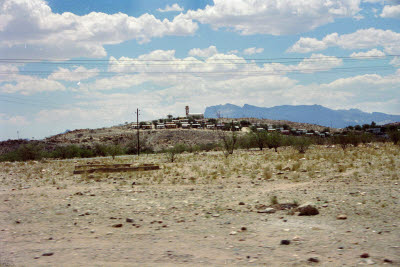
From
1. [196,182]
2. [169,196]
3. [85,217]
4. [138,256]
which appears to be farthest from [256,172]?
[138,256]

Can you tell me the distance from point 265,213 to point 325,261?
405 cm

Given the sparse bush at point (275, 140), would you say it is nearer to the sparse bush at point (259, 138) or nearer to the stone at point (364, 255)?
A: the sparse bush at point (259, 138)

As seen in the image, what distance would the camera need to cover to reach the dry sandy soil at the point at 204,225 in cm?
664

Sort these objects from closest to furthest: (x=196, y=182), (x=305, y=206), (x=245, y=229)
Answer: (x=245, y=229)
(x=305, y=206)
(x=196, y=182)

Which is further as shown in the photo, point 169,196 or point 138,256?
point 169,196

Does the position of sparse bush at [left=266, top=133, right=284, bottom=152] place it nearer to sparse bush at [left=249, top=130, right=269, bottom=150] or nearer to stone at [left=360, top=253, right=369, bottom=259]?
sparse bush at [left=249, top=130, right=269, bottom=150]

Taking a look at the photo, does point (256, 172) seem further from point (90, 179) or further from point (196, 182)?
point (90, 179)

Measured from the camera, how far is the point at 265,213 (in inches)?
400

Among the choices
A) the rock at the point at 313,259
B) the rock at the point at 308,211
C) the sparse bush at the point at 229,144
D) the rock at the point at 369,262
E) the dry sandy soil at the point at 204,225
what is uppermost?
the sparse bush at the point at 229,144

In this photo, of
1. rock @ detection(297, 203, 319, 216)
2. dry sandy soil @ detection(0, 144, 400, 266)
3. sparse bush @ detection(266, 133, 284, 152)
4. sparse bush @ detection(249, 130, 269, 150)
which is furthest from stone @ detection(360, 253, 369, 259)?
sparse bush @ detection(249, 130, 269, 150)

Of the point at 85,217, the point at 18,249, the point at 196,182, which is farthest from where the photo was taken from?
the point at 196,182

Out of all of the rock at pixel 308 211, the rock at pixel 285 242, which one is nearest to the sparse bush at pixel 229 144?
the rock at pixel 308 211

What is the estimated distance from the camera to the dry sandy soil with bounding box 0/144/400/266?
6637 mm

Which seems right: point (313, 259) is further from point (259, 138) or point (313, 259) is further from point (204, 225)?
point (259, 138)
